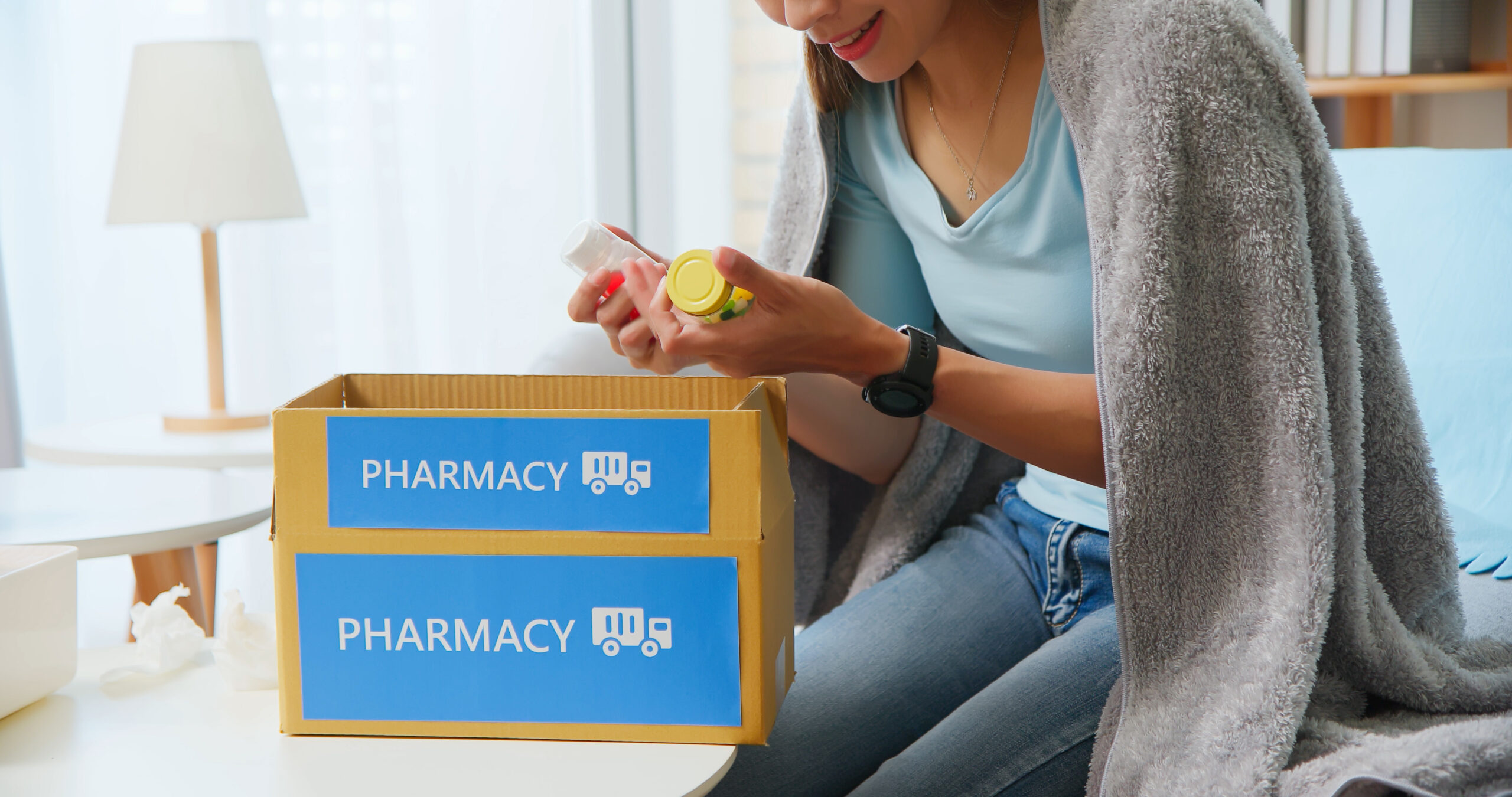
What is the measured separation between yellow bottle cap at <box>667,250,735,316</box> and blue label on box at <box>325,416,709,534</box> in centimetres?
12

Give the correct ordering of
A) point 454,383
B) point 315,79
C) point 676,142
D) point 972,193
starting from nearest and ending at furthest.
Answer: point 454,383 < point 972,193 < point 315,79 < point 676,142

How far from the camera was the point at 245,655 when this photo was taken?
2.39ft

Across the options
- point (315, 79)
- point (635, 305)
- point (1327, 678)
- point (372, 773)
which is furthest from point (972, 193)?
point (315, 79)

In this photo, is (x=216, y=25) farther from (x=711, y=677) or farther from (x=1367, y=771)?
(x=1367, y=771)

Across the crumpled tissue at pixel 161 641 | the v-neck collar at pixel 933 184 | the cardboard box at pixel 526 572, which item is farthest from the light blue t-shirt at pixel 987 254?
the crumpled tissue at pixel 161 641

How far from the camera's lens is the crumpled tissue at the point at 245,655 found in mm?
727

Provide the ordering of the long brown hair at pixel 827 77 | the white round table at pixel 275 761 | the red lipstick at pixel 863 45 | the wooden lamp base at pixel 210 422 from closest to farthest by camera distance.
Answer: the white round table at pixel 275 761, the red lipstick at pixel 863 45, the long brown hair at pixel 827 77, the wooden lamp base at pixel 210 422

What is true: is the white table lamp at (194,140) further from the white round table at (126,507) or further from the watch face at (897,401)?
the watch face at (897,401)

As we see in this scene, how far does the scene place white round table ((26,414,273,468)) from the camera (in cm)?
145

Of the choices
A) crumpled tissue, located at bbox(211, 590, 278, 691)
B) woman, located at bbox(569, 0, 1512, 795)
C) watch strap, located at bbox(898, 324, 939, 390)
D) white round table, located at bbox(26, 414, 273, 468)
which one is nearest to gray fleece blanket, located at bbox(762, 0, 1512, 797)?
woman, located at bbox(569, 0, 1512, 795)

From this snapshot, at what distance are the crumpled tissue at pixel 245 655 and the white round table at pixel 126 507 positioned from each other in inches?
15.6

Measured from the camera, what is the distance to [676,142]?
8.39 feet

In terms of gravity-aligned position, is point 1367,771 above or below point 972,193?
below

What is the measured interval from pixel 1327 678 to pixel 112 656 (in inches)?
31.6
